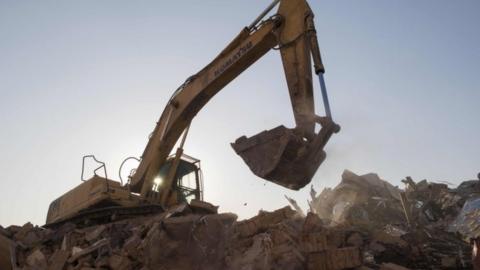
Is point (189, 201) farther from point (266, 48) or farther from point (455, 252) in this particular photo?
point (455, 252)

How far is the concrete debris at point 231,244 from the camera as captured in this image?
152 inches

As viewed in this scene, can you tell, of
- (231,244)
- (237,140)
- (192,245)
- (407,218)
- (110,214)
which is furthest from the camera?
(407,218)

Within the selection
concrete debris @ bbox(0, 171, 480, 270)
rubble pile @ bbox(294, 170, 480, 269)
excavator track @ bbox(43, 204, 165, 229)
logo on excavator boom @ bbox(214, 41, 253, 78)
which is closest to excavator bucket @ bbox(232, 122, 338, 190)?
concrete debris @ bbox(0, 171, 480, 270)

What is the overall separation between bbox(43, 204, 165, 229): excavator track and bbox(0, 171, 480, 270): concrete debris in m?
0.22

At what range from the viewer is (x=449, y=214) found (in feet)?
45.4

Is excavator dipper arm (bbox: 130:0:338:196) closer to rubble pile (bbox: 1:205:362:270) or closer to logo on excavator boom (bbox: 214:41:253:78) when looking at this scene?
logo on excavator boom (bbox: 214:41:253:78)

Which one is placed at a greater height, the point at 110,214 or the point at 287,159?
the point at 110,214

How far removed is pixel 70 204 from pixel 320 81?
306 inches

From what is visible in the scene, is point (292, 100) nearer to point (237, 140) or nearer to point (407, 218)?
point (237, 140)

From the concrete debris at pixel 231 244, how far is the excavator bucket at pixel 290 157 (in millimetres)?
930

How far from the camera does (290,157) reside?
486 centimetres

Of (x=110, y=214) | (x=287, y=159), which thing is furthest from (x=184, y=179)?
(x=287, y=159)

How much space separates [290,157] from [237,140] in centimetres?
85

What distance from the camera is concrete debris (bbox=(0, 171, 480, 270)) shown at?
3857mm
